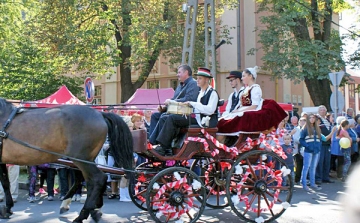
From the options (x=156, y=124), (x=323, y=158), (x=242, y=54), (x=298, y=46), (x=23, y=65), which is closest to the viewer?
(x=156, y=124)

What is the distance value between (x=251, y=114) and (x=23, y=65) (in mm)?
14451

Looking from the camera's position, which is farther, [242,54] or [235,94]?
[242,54]

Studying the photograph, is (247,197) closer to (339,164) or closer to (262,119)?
(262,119)

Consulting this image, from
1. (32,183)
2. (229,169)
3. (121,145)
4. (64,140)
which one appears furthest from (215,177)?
(32,183)

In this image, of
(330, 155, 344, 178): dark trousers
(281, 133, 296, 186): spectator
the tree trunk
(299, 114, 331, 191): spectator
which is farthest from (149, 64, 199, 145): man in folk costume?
the tree trunk

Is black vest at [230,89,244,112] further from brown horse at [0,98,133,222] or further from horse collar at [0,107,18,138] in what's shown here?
horse collar at [0,107,18,138]

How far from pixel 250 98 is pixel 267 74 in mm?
21073

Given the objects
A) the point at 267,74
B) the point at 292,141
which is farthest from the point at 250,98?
the point at 267,74

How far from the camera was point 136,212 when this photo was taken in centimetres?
789

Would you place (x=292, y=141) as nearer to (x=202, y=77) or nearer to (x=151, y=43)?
(x=202, y=77)

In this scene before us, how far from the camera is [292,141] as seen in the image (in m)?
12.1

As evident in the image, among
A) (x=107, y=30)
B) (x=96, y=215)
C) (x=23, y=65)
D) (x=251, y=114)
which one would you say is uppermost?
(x=107, y=30)

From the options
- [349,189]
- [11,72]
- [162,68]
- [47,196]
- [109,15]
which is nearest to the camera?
[349,189]

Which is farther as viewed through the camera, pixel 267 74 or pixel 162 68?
pixel 162 68
